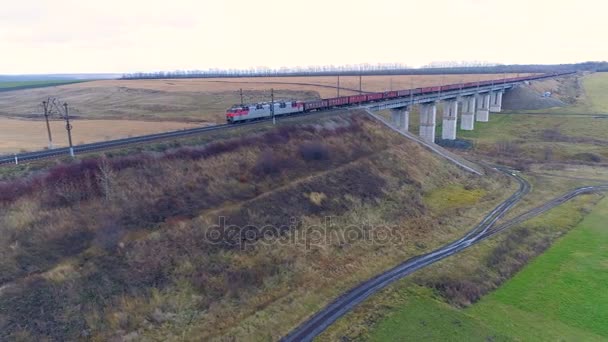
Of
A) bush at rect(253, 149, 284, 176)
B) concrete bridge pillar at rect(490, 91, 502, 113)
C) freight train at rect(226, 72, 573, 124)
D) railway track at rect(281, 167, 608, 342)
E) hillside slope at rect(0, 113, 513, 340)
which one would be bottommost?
railway track at rect(281, 167, 608, 342)

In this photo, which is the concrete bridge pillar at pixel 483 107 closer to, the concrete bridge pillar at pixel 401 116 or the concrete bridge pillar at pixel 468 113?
the concrete bridge pillar at pixel 468 113

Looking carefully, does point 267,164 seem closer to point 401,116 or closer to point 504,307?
point 504,307

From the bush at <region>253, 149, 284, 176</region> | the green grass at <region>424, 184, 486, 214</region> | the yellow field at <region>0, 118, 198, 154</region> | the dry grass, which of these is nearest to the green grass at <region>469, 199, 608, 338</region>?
the green grass at <region>424, 184, 486, 214</region>

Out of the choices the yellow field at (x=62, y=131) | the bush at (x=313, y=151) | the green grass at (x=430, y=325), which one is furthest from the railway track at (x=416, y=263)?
the yellow field at (x=62, y=131)

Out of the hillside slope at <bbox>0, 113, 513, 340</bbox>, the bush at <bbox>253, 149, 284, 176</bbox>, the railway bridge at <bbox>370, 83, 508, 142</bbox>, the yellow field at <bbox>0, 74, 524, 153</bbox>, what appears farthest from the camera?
the railway bridge at <bbox>370, 83, 508, 142</bbox>

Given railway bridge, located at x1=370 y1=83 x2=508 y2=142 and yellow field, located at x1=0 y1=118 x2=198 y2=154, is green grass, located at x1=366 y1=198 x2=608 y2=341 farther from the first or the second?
yellow field, located at x1=0 y1=118 x2=198 y2=154

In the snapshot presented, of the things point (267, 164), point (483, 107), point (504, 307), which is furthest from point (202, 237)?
point (483, 107)

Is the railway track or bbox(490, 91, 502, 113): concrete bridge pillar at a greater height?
bbox(490, 91, 502, 113): concrete bridge pillar
